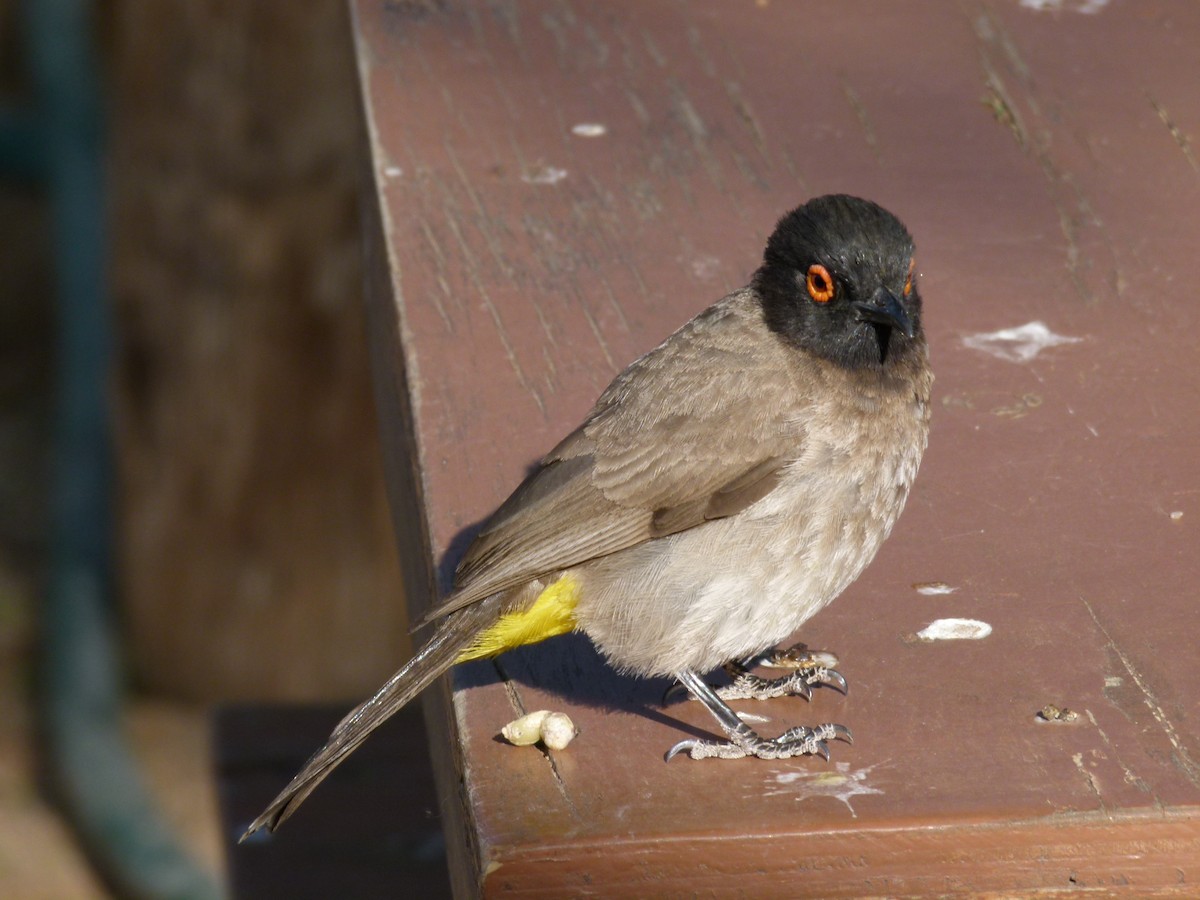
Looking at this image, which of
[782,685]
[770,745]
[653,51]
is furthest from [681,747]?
[653,51]

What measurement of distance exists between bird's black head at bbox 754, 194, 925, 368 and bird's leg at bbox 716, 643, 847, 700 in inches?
23.9

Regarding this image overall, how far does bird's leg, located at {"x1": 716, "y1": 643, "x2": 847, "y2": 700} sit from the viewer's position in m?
2.76

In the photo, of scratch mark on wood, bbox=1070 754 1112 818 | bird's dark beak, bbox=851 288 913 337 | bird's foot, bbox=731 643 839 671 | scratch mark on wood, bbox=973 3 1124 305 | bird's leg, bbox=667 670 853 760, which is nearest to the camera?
scratch mark on wood, bbox=1070 754 1112 818

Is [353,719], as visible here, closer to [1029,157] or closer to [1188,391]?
[1188,391]

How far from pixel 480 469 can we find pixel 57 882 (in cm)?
516

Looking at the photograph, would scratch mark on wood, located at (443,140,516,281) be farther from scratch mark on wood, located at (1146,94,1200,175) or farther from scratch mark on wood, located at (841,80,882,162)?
scratch mark on wood, located at (1146,94,1200,175)

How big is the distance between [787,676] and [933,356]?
101 cm

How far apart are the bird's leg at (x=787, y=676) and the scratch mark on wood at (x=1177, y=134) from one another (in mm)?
1905

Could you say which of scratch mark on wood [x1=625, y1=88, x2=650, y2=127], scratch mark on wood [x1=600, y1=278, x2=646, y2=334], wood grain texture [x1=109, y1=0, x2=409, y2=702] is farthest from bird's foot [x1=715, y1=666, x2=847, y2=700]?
wood grain texture [x1=109, y1=0, x2=409, y2=702]

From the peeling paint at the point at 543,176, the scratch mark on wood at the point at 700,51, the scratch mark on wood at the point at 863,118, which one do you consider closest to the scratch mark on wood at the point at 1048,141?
the scratch mark on wood at the point at 863,118

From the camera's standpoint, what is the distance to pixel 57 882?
24.6ft

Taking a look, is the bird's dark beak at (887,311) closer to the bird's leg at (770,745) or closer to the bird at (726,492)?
the bird at (726,492)

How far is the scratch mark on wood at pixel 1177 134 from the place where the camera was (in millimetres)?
4191

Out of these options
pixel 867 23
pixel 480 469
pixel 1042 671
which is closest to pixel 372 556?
pixel 867 23
